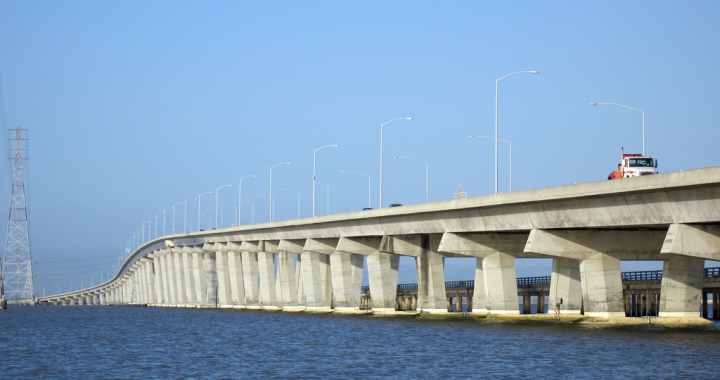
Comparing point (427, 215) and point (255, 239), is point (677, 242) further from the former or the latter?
Result: point (255, 239)

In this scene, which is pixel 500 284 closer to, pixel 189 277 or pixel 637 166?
pixel 637 166

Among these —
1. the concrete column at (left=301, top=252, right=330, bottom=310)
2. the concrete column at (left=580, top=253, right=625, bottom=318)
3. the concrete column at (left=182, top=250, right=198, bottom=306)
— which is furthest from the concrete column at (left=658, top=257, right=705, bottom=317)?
the concrete column at (left=182, top=250, right=198, bottom=306)

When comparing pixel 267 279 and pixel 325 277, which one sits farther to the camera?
pixel 267 279

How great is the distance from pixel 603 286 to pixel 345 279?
3541cm

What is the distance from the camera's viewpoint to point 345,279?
271ft

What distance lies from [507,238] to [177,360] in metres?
27.9

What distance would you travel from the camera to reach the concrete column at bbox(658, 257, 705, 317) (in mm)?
49656

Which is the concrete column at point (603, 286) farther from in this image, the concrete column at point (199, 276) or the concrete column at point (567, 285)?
the concrete column at point (199, 276)

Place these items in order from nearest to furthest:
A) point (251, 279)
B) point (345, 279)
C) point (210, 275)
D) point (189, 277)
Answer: point (345, 279) < point (251, 279) < point (210, 275) < point (189, 277)

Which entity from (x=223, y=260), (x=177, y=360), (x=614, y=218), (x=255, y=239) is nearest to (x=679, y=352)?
(x=614, y=218)

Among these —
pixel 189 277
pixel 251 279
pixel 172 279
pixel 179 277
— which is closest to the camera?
pixel 251 279

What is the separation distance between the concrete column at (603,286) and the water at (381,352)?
112 cm

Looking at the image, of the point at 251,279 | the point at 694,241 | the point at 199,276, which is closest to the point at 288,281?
the point at 251,279

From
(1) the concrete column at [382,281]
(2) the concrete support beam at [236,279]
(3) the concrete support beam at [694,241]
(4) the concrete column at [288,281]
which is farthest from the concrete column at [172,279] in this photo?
(3) the concrete support beam at [694,241]
